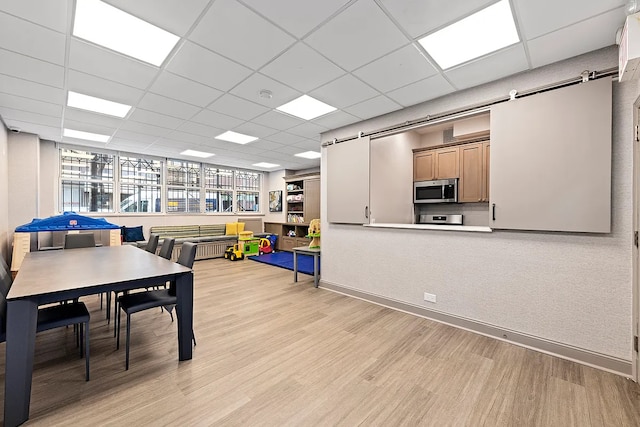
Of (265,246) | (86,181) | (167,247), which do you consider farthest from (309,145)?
(86,181)

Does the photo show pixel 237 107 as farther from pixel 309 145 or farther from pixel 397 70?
pixel 309 145

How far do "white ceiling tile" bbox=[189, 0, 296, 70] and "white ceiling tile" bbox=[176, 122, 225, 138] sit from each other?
2.29 m

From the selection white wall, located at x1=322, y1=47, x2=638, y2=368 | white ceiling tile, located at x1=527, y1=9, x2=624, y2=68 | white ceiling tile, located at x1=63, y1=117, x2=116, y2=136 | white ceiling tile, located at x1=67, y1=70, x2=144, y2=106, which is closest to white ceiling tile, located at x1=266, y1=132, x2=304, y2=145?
white wall, located at x1=322, y1=47, x2=638, y2=368

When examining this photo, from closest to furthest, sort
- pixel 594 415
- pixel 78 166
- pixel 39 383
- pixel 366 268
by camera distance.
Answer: pixel 594 415 < pixel 39 383 < pixel 366 268 < pixel 78 166

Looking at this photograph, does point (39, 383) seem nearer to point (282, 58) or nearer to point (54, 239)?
point (282, 58)

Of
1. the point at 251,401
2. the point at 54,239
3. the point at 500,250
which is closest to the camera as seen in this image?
the point at 251,401

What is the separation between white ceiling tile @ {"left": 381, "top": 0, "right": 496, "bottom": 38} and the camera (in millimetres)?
1800

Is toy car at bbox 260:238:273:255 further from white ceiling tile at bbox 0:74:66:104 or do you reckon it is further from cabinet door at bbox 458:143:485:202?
cabinet door at bbox 458:143:485:202

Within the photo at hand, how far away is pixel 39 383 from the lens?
2.04 m

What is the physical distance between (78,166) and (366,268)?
23.4 feet

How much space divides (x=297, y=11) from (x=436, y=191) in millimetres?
3767

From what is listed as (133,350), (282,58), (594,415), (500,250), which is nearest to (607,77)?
(500,250)

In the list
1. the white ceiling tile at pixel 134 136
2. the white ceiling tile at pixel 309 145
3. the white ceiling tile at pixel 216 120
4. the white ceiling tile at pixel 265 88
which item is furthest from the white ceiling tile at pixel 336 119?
the white ceiling tile at pixel 134 136

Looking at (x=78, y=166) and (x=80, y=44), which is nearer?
(x=80, y=44)
